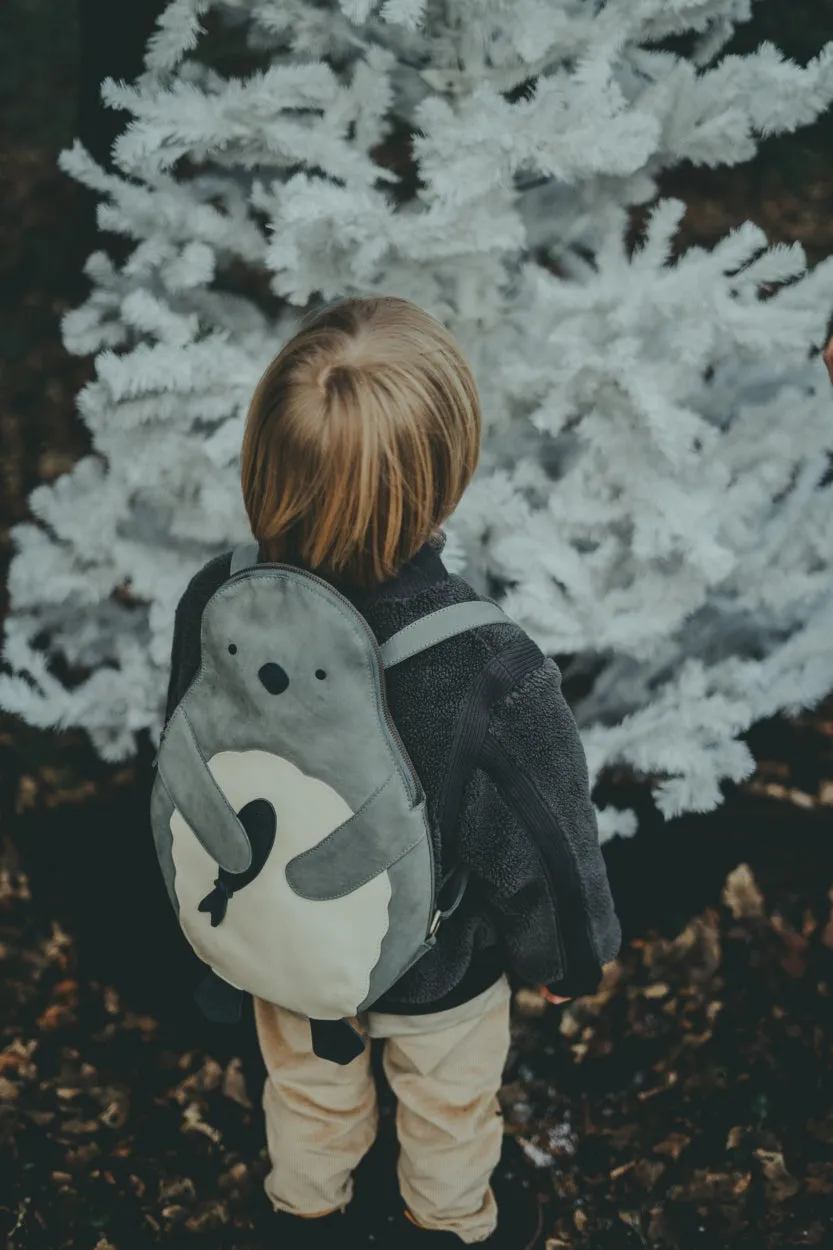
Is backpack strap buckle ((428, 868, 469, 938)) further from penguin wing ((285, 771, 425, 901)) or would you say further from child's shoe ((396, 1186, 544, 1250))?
child's shoe ((396, 1186, 544, 1250))

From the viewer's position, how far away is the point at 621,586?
2.33m

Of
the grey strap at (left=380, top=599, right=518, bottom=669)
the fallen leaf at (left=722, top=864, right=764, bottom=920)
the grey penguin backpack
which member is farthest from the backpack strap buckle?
the fallen leaf at (left=722, top=864, right=764, bottom=920)

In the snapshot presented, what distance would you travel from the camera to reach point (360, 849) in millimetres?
1251

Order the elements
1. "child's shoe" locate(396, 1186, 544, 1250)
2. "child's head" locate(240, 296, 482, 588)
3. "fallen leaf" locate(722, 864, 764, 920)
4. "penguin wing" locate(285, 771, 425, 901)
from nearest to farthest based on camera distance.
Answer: "child's head" locate(240, 296, 482, 588)
"penguin wing" locate(285, 771, 425, 901)
"child's shoe" locate(396, 1186, 544, 1250)
"fallen leaf" locate(722, 864, 764, 920)

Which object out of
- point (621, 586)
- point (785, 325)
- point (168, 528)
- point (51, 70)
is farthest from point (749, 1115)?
point (51, 70)

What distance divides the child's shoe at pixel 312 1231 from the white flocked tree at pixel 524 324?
0.97 m

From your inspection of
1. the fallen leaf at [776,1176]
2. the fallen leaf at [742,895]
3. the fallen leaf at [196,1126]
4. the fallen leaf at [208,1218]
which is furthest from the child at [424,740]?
the fallen leaf at [742,895]

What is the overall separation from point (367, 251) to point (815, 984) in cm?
198

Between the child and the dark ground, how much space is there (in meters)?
0.48

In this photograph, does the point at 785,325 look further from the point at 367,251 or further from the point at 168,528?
the point at 168,528

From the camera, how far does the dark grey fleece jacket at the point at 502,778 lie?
1.24m

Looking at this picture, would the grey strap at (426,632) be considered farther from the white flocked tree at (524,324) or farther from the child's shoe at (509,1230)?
the child's shoe at (509,1230)

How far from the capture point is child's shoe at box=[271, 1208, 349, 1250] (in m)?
1.78

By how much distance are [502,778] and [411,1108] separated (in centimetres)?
71
